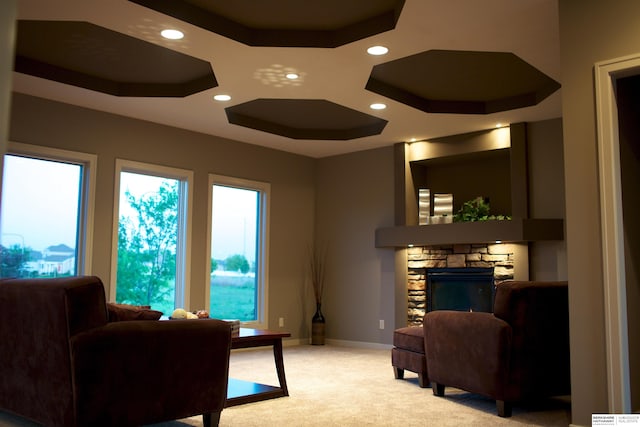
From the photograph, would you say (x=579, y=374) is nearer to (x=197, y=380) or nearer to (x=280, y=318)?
(x=197, y=380)

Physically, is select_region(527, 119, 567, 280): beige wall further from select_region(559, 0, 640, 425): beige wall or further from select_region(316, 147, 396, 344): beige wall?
select_region(559, 0, 640, 425): beige wall

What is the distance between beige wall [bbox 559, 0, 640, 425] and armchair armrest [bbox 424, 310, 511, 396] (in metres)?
0.57

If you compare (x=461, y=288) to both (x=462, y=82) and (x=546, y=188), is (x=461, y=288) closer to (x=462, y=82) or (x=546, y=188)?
(x=546, y=188)

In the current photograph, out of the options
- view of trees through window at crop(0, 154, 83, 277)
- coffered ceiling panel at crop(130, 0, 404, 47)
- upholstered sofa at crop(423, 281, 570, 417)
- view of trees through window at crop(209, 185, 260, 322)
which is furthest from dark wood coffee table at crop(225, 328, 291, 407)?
view of trees through window at crop(209, 185, 260, 322)

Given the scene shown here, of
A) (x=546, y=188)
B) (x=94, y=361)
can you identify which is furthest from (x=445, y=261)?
(x=94, y=361)

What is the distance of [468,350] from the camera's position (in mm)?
3910

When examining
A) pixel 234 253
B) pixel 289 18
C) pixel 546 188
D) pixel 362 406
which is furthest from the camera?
pixel 234 253

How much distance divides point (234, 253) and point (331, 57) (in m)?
3.40

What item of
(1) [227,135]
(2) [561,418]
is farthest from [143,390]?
(1) [227,135]

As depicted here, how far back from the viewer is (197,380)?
315cm

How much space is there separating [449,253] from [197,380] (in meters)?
4.25

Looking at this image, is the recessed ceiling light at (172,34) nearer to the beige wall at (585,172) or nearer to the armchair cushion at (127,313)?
the armchair cushion at (127,313)

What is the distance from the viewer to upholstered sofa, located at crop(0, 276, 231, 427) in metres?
2.72

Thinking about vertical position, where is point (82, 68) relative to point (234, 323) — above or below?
above
